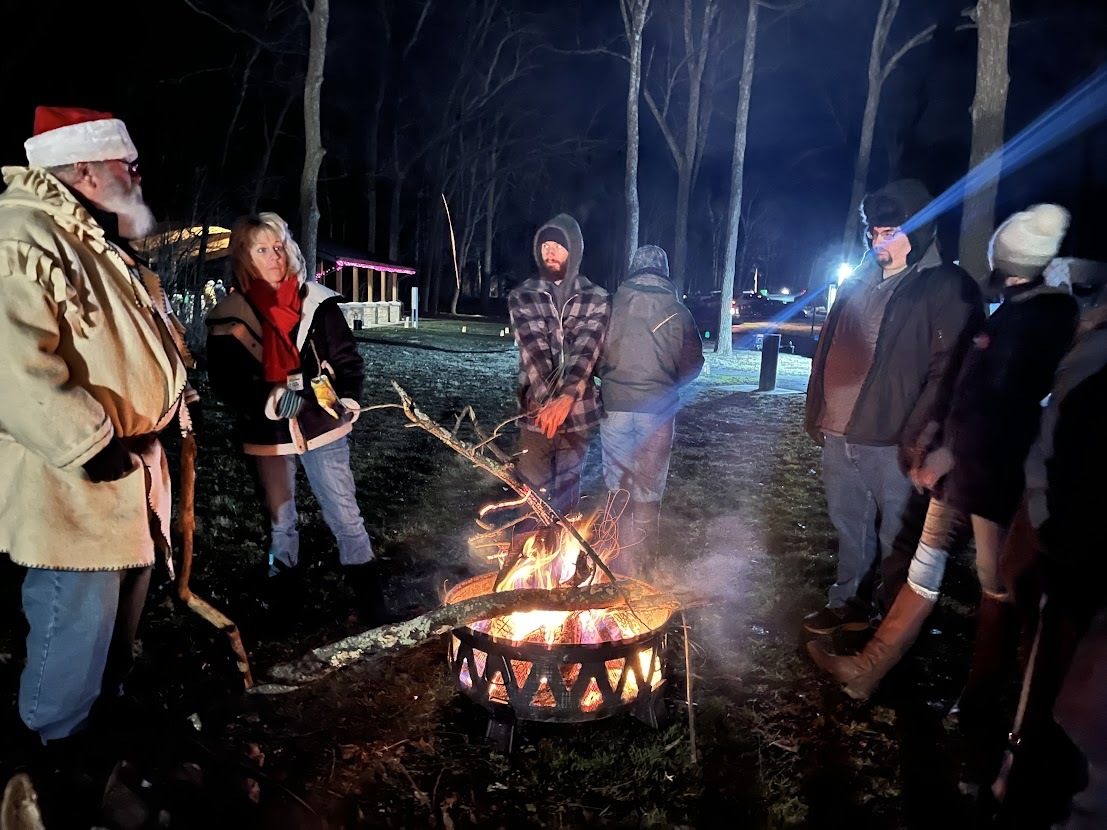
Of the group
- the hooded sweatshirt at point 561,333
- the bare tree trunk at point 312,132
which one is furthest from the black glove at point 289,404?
the bare tree trunk at point 312,132

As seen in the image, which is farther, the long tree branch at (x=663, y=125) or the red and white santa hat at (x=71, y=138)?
the long tree branch at (x=663, y=125)

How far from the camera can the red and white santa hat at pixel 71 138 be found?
2.24 meters

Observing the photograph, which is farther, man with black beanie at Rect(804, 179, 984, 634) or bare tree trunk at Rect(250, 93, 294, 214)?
bare tree trunk at Rect(250, 93, 294, 214)

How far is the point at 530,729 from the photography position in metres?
2.95

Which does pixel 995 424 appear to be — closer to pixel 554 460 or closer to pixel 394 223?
pixel 554 460

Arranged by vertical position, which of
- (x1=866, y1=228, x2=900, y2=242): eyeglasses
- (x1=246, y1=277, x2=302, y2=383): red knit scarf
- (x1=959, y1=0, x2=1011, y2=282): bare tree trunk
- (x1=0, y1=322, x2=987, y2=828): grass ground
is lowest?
(x1=0, y1=322, x2=987, y2=828): grass ground

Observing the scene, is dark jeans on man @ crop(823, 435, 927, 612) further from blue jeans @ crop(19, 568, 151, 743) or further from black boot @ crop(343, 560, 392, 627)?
blue jeans @ crop(19, 568, 151, 743)

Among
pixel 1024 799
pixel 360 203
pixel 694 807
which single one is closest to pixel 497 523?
pixel 694 807

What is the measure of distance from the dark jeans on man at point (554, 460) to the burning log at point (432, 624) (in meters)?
1.31

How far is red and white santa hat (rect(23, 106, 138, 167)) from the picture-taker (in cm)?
224

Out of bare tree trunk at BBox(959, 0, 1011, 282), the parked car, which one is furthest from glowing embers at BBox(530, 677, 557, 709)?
the parked car

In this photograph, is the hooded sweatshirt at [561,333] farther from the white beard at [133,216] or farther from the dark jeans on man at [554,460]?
the white beard at [133,216]

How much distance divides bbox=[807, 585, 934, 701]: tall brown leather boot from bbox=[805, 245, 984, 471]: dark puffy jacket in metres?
0.66

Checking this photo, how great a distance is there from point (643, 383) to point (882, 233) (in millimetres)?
1484
